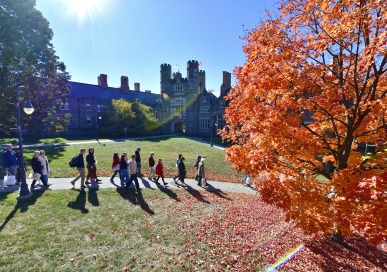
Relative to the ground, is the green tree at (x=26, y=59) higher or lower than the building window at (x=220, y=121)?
higher

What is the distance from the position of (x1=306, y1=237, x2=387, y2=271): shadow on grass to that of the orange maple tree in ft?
4.14

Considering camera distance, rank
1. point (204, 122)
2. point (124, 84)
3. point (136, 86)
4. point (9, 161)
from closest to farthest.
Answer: point (9, 161) < point (204, 122) < point (124, 84) < point (136, 86)

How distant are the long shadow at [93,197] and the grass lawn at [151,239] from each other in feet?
0.15

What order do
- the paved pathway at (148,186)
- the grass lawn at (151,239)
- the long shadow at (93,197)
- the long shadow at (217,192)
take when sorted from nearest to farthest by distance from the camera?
the grass lawn at (151,239) → the long shadow at (93,197) → the paved pathway at (148,186) → the long shadow at (217,192)

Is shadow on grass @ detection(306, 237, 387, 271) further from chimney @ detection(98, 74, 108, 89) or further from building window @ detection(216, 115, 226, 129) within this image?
chimney @ detection(98, 74, 108, 89)

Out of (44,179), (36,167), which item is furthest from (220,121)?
(36,167)

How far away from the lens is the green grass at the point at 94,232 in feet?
18.4

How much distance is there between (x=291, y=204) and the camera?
6012 millimetres

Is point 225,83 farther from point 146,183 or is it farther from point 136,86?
point 146,183

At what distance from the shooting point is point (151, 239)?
6855mm

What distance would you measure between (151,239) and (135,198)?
3550mm

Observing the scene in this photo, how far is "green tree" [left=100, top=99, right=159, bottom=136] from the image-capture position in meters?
38.5

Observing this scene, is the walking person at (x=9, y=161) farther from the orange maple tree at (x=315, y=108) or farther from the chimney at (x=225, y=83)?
the chimney at (x=225, y=83)

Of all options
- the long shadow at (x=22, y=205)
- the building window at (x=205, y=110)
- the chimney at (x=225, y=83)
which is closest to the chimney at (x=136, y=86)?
the building window at (x=205, y=110)
